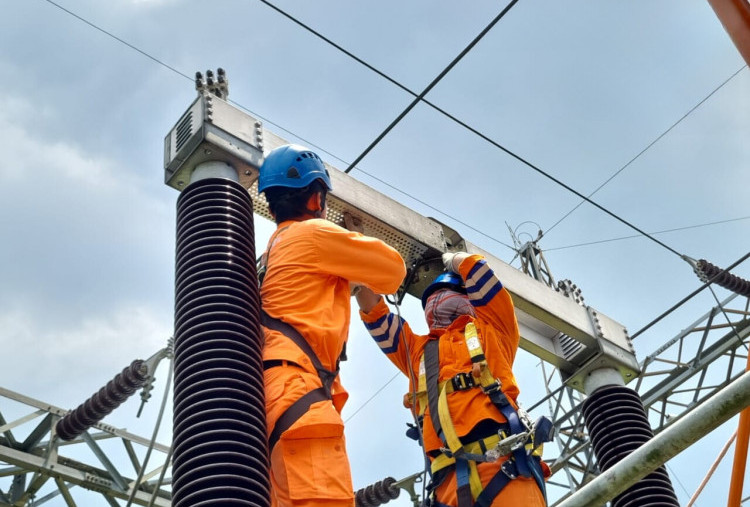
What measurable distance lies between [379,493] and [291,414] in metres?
5.89

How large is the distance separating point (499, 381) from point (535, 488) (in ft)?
1.92

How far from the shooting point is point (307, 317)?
434 centimetres

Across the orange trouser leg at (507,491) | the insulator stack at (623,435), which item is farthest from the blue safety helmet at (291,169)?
the insulator stack at (623,435)

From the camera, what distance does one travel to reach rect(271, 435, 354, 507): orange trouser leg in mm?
3729

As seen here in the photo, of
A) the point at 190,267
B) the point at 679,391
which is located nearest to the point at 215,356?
the point at 190,267

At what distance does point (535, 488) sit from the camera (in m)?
4.88

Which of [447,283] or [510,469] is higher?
[447,283]

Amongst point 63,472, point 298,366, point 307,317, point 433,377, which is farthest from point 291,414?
point 63,472

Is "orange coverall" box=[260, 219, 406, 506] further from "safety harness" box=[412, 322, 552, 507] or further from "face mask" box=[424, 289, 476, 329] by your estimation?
"face mask" box=[424, 289, 476, 329]

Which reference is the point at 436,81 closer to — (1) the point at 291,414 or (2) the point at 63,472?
(1) the point at 291,414

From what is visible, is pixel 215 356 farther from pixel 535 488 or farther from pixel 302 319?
pixel 535 488

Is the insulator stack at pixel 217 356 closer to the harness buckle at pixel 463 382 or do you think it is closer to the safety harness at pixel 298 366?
the safety harness at pixel 298 366

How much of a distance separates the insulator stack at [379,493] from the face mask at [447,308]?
4.22 metres

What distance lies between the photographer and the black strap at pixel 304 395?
3969 mm
